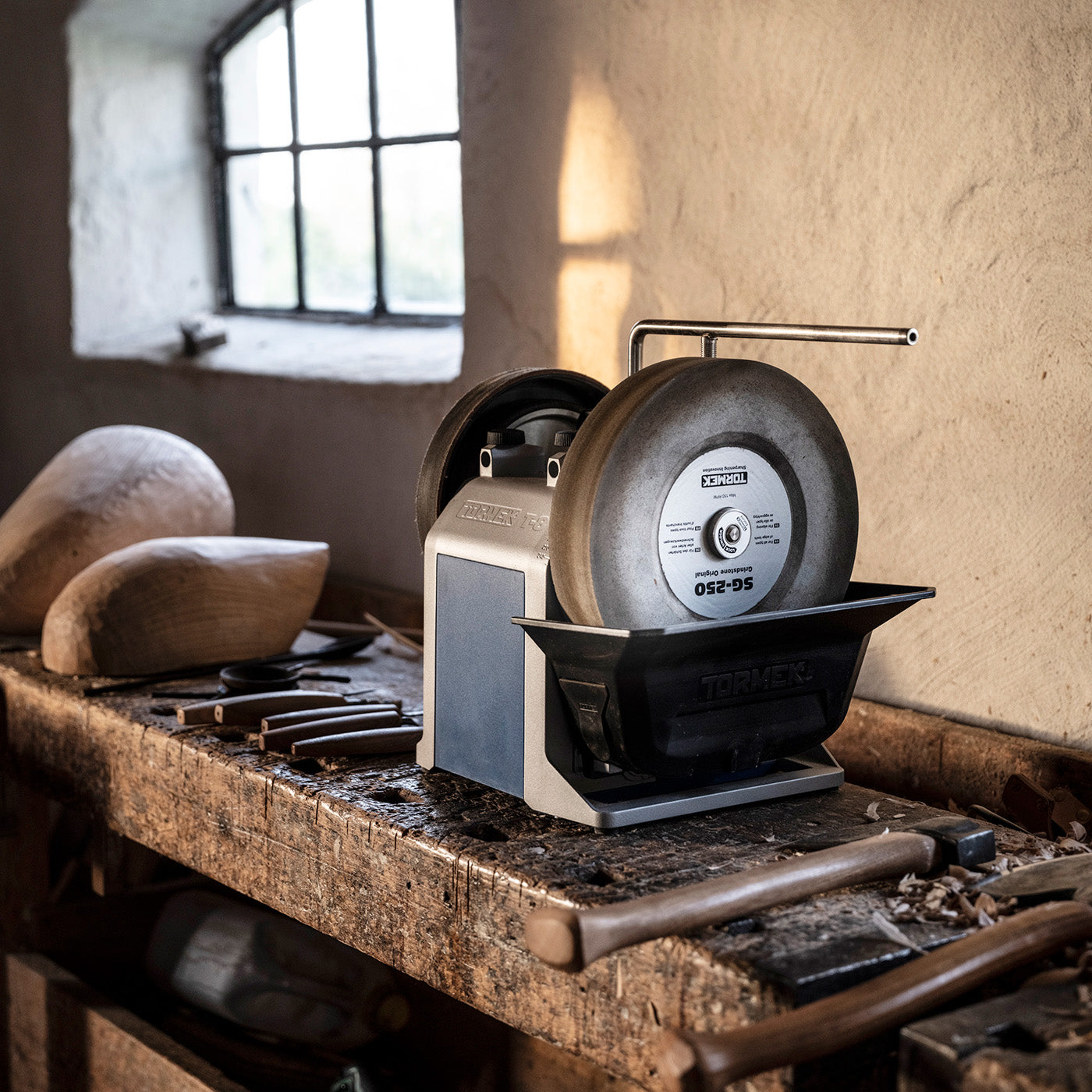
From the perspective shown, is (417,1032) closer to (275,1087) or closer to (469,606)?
(275,1087)

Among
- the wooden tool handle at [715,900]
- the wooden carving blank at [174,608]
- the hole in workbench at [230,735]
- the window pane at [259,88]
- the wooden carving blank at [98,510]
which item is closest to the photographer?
the wooden tool handle at [715,900]

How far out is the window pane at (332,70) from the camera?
265cm

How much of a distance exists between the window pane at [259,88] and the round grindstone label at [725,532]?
2029 mm

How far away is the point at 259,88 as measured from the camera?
9.73 feet

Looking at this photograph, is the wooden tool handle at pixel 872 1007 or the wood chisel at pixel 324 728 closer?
the wooden tool handle at pixel 872 1007

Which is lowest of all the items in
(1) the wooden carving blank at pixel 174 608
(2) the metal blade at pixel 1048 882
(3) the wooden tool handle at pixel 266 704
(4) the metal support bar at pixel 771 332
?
(2) the metal blade at pixel 1048 882

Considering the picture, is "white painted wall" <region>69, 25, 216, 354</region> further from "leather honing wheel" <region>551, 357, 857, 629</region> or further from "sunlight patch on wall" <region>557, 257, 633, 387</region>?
"leather honing wheel" <region>551, 357, 857, 629</region>

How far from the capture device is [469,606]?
4.17ft

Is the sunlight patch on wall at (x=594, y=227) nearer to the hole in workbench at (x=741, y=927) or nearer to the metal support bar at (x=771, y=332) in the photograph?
the metal support bar at (x=771, y=332)

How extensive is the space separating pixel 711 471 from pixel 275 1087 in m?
1.19

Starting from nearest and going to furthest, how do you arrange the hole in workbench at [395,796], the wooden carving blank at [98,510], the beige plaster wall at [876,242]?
the hole in workbench at [395,796]
the beige plaster wall at [876,242]
the wooden carving blank at [98,510]

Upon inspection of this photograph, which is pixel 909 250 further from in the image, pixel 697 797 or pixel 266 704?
pixel 266 704

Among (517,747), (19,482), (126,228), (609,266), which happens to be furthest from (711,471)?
(19,482)

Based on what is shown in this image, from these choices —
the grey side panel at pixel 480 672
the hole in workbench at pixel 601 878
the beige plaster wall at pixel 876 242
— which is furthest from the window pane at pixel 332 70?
the hole in workbench at pixel 601 878
